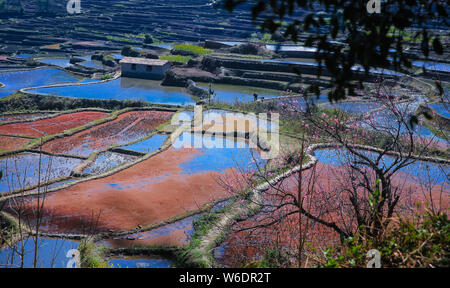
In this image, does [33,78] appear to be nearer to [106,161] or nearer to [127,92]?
[127,92]

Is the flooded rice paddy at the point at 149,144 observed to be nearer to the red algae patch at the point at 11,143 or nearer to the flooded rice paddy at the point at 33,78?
the red algae patch at the point at 11,143

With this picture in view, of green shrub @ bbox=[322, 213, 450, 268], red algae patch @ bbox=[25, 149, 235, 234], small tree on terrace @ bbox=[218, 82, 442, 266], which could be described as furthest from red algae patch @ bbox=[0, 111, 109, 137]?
green shrub @ bbox=[322, 213, 450, 268]

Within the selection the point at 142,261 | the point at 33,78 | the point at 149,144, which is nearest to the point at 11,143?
the point at 149,144

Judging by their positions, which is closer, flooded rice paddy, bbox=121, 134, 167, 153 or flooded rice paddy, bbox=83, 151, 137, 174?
flooded rice paddy, bbox=83, 151, 137, 174

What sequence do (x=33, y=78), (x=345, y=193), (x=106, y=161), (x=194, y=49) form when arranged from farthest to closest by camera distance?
(x=194, y=49) < (x=33, y=78) < (x=106, y=161) < (x=345, y=193)

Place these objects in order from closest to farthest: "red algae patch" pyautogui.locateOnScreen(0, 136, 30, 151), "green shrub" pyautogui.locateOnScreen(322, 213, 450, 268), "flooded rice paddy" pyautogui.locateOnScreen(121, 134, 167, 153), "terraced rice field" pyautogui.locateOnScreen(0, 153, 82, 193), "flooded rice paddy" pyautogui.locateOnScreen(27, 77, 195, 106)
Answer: "green shrub" pyautogui.locateOnScreen(322, 213, 450, 268), "terraced rice field" pyautogui.locateOnScreen(0, 153, 82, 193), "red algae patch" pyautogui.locateOnScreen(0, 136, 30, 151), "flooded rice paddy" pyautogui.locateOnScreen(121, 134, 167, 153), "flooded rice paddy" pyautogui.locateOnScreen(27, 77, 195, 106)

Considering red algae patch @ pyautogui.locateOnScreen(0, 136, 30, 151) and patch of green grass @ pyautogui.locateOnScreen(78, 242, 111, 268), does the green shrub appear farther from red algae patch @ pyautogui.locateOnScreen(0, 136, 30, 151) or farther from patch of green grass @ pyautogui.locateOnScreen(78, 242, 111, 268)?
red algae patch @ pyautogui.locateOnScreen(0, 136, 30, 151)

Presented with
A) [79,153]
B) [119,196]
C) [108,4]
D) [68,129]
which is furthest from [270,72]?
[108,4]
